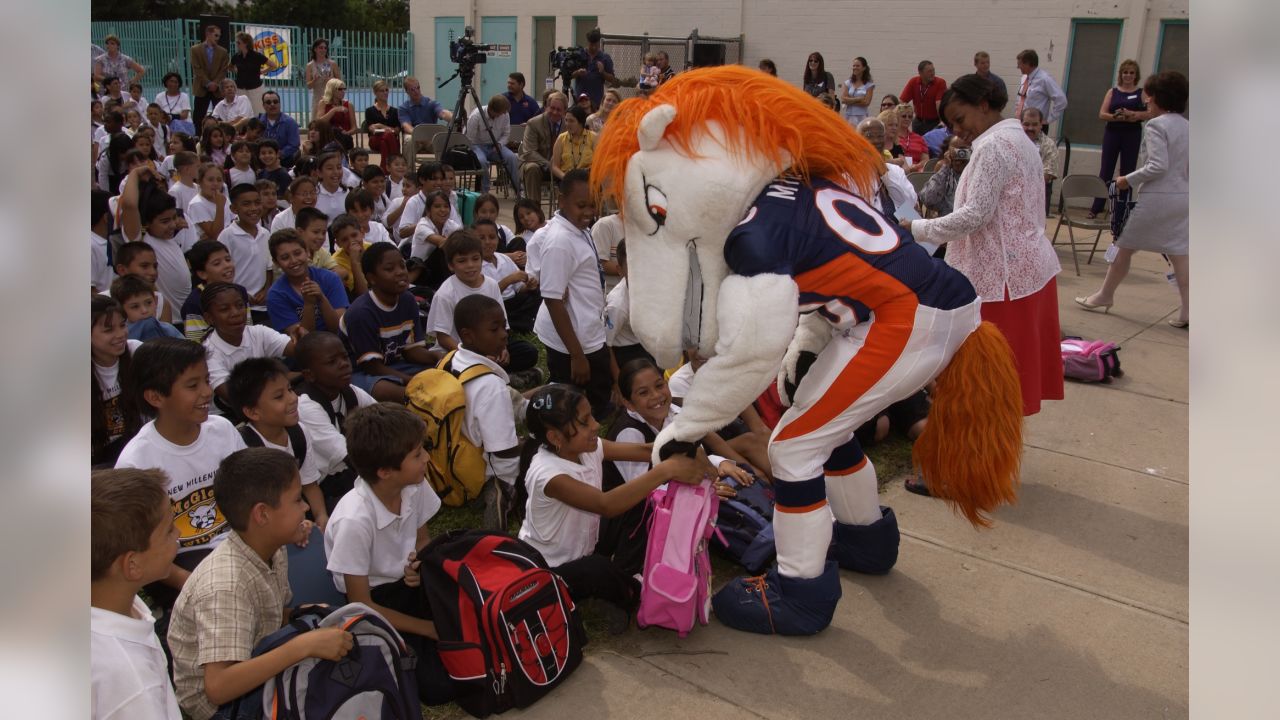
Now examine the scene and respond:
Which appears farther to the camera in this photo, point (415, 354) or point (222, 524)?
point (415, 354)

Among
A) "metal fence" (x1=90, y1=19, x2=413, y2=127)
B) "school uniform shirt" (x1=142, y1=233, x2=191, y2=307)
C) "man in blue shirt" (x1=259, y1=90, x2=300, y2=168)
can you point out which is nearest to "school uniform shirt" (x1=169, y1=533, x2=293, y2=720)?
"school uniform shirt" (x1=142, y1=233, x2=191, y2=307)

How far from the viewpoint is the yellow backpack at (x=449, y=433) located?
4.50 m

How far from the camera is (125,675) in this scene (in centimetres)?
198

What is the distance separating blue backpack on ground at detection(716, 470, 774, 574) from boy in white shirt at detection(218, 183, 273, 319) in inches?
149

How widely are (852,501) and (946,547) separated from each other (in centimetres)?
67

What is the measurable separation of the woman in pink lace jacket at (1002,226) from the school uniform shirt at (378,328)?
2892mm

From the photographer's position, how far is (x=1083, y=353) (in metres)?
6.61

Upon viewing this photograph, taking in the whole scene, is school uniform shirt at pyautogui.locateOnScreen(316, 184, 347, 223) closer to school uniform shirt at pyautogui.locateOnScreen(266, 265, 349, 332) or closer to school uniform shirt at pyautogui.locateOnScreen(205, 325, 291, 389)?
school uniform shirt at pyautogui.locateOnScreen(266, 265, 349, 332)

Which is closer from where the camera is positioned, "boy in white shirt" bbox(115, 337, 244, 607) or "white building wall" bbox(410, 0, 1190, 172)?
"boy in white shirt" bbox(115, 337, 244, 607)

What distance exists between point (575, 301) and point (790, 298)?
2.53m

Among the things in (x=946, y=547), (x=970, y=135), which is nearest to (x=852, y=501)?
(x=946, y=547)

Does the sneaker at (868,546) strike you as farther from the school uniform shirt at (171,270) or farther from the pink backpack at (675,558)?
the school uniform shirt at (171,270)

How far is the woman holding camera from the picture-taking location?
1213cm
